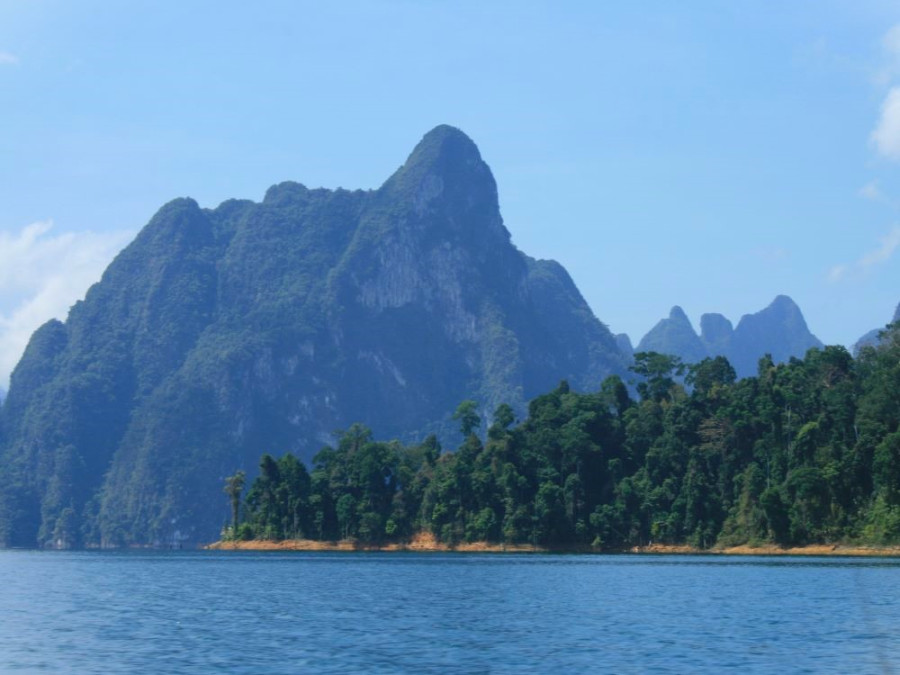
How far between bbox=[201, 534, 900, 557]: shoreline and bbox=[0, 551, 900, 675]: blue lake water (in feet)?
123

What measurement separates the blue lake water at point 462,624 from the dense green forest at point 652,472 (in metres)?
40.7

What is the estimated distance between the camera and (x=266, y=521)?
18425 centimetres

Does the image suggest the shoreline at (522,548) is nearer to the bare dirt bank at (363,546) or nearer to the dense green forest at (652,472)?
the bare dirt bank at (363,546)

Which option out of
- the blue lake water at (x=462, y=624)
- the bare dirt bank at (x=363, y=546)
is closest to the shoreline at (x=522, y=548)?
the bare dirt bank at (x=363, y=546)

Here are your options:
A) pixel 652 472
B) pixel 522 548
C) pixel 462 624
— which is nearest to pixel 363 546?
pixel 522 548

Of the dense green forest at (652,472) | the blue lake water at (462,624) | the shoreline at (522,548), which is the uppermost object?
the dense green forest at (652,472)

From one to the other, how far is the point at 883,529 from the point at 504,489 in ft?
185

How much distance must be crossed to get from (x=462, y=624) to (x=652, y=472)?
356ft

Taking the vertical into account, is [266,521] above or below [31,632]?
above

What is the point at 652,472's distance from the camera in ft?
510

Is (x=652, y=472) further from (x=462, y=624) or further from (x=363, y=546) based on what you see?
(x=462, y=624)

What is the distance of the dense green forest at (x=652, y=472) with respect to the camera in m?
127

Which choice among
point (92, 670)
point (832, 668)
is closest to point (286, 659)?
point (92, 670)

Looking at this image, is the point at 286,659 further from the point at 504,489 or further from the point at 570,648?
the point at 504,489
